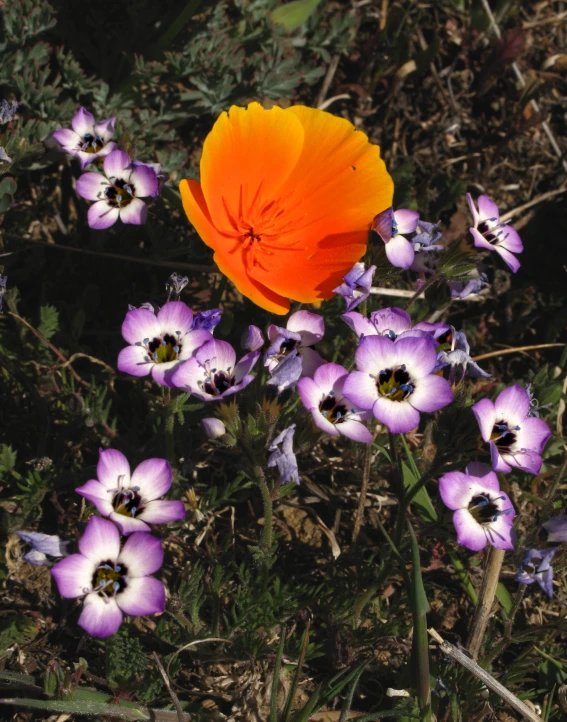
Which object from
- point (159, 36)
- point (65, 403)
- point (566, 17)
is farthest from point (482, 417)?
point (566, 17)

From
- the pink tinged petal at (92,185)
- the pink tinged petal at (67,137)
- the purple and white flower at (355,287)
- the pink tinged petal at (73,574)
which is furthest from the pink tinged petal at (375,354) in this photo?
the pink tinged petal at (67,137)

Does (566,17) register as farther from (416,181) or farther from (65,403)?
(65,403)

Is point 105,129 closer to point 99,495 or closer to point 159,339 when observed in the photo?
point 159,339

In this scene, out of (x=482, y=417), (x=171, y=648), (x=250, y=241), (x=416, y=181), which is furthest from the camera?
(x=416, y=181)

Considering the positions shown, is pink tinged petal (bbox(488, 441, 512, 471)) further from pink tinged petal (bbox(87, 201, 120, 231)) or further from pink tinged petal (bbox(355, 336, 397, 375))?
pink tinged petal (bbox(87, 201, 120, 231))

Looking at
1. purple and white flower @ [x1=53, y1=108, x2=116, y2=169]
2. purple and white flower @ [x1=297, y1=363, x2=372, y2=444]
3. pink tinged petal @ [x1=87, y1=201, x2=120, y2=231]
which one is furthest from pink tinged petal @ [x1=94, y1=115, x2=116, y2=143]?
purple and white flower @ [x1=297, y1=363, x2=372, y2=444]

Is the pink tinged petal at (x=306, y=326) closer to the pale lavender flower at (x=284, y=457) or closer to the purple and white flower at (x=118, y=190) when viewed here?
the pale lavender flower at (x=284, y=457)
